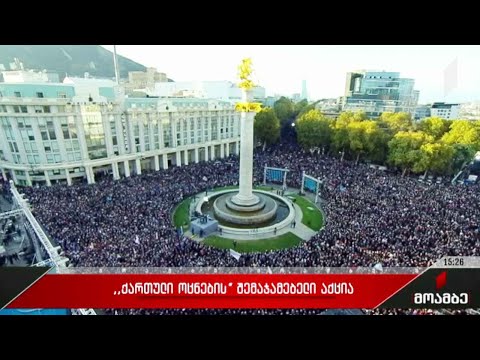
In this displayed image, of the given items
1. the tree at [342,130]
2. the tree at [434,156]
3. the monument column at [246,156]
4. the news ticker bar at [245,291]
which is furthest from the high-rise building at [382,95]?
the news ticker bar at [245,291]

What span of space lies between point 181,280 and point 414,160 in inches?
1118

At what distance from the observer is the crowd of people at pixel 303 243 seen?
42.3 feet

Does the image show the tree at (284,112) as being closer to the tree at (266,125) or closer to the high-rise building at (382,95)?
the tree at (266,125)

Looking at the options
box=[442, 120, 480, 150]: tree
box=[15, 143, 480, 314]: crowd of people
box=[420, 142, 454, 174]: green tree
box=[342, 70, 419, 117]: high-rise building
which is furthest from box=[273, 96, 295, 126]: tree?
box=[15, 143, 480, 314]: crowd of people

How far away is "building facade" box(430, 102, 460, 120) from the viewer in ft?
181


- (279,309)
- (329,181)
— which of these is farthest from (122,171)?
(279,309)

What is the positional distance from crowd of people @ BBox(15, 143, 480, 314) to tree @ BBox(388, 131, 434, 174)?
514 cm

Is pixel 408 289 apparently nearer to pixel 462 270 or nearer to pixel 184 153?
pixel 462 270

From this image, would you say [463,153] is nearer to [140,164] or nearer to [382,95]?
[382,95]

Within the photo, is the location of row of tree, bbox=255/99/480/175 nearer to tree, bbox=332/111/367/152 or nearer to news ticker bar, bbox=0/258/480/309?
tree, bbox=332/111/367/152

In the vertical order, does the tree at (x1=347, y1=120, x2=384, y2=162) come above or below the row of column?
above

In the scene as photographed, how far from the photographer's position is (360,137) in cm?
3256

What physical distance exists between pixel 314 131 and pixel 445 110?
40793mm
